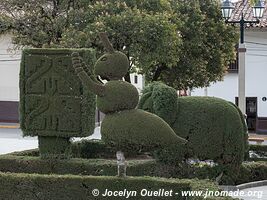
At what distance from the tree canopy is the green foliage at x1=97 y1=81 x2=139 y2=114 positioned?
336 inches

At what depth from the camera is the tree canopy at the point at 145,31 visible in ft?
63.7

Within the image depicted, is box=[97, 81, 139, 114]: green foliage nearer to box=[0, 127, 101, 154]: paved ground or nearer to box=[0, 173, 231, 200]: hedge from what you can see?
box=[0, 173, 231, 200]: hedge

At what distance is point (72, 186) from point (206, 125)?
12.1ft

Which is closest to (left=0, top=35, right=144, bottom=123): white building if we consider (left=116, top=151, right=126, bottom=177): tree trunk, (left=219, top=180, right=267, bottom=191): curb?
(left=219, top=180, right=267, bottom=191): curb

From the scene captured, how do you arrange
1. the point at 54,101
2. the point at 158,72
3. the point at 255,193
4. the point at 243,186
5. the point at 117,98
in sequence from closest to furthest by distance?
the point at 117,98 → the point at 255,193 → the point at 243,186 → the point at 54,101 → the point at 158,72

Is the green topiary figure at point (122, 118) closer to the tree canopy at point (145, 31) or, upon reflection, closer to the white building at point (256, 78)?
the tree canopy at point (145, 31)

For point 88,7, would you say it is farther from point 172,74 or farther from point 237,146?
point 237,146

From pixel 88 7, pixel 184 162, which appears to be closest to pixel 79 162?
pixel 184 162

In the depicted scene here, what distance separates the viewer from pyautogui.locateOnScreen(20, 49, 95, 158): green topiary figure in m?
13.7

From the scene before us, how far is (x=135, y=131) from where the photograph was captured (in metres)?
10.4

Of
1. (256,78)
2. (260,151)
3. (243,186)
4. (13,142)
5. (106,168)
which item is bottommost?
(13,142)

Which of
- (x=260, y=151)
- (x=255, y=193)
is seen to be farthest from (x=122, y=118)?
(x=260, y=151)

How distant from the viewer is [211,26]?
2412cm

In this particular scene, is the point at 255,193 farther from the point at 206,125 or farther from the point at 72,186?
the point at 72,186
